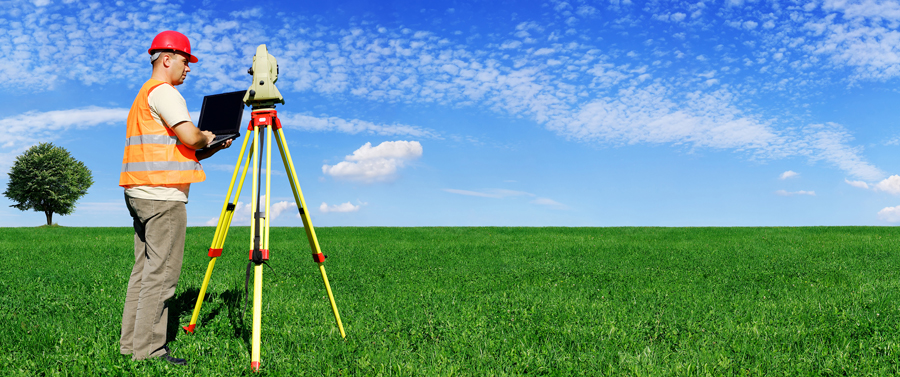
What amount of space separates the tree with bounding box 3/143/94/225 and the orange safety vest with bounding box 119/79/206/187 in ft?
171

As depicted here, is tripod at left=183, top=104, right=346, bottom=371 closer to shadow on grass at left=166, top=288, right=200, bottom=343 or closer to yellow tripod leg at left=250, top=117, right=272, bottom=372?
yellow tripod leg at left=250, top=117, right=272, bottom=372

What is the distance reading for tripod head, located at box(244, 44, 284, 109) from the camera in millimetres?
5094

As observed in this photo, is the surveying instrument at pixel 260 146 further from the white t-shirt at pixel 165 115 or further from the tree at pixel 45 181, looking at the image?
the tree at pixel 45 181

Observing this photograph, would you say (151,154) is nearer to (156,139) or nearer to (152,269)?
(156,139)

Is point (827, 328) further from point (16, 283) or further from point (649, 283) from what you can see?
point (16, 283)

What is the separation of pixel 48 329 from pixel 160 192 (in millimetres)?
3330

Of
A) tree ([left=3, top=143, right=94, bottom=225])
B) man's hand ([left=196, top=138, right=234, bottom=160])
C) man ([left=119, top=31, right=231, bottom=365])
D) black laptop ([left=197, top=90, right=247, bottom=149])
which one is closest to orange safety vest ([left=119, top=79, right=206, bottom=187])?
man ([left=119, top=31, right=231, bottom=365])

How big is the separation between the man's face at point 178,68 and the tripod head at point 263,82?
598mm

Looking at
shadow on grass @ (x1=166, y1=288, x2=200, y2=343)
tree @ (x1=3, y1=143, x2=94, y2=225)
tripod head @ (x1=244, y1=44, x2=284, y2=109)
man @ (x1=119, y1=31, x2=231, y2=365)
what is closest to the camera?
man @ (x1=119, y1=31, x2=231, y2=365)

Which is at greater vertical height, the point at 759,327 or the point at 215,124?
the point at 215,124

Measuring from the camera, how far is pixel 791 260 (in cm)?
1334

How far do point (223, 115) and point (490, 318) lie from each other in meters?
4.27

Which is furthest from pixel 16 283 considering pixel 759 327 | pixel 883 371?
pixel 883 371

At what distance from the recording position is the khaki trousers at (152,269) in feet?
15.6
